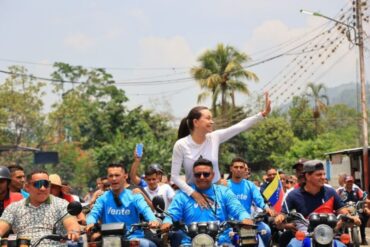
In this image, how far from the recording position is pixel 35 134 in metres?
64.6

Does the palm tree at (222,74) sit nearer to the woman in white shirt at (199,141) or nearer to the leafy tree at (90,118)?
the leafy tree at (90,118)

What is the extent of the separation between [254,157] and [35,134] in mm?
17952

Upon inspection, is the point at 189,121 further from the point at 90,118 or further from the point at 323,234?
the point at 90,118

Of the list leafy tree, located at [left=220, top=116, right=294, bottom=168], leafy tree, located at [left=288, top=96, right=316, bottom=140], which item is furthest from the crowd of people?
leafy tree, located at [left=288, top=96, right=316, bottom=140]

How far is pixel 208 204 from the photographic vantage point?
312 inches

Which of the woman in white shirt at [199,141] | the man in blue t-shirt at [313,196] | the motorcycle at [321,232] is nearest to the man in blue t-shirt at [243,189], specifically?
the woman in white shirt at [199,141]

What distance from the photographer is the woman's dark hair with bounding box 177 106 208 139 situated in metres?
8.72

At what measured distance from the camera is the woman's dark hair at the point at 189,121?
8719 mm

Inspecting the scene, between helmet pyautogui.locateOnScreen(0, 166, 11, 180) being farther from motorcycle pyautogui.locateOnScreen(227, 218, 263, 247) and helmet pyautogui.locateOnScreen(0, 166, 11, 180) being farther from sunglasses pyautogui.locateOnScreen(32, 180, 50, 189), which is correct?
motorcycle pyautogui.locateOnScreen(227, 218, 263, 247)

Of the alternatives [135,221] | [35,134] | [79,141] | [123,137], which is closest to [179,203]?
[135,221]

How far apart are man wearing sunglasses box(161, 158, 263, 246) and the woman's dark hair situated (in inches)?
34.8

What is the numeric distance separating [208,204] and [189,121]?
1.23m

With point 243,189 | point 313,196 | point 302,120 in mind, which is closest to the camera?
point 313,196

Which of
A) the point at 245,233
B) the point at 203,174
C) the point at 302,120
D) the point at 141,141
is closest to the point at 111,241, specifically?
the point at 245,233
